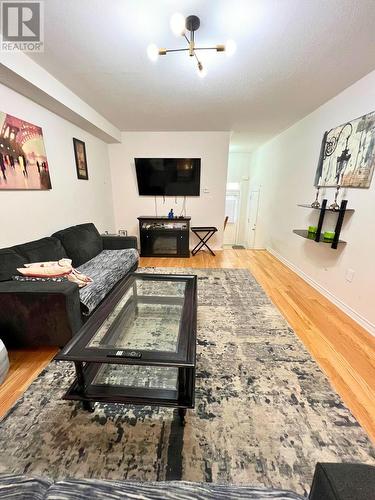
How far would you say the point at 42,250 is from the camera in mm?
2219

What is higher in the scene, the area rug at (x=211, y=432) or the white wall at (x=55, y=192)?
the white wall at (x=55, y=192)

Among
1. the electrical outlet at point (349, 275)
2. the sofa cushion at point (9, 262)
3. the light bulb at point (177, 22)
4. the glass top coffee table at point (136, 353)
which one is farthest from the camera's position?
the electrical outlet at point (349, 275)

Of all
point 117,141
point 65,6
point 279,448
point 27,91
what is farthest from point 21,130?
point 279,448

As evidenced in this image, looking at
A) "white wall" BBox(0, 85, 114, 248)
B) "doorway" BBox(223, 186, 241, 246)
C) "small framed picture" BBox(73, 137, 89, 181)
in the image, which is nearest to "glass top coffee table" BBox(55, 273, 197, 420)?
"white wall" BBox(0, 85, 114, 248)

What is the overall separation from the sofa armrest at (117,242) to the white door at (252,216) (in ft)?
12.8

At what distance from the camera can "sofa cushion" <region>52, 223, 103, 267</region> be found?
2.64 meters

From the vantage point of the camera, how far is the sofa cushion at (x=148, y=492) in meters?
0.61

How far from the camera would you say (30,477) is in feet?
2.20

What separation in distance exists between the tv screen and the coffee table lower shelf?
3.83 m

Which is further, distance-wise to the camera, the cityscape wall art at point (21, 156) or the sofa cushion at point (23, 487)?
the cityscape wall art at point (21, 156)

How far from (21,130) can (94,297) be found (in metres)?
1.93

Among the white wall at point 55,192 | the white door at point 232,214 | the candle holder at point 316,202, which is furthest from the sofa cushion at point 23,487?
the white door at point 232,214

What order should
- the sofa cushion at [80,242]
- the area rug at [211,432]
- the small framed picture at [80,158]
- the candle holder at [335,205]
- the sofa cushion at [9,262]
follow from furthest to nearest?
1. the small framed picture at [80,158]
2. the sofa cushion at [80,242]
3. the candle holder at [335,205]
4. the sofa cushion at [9,262]
5. the area rug at [211,432]
